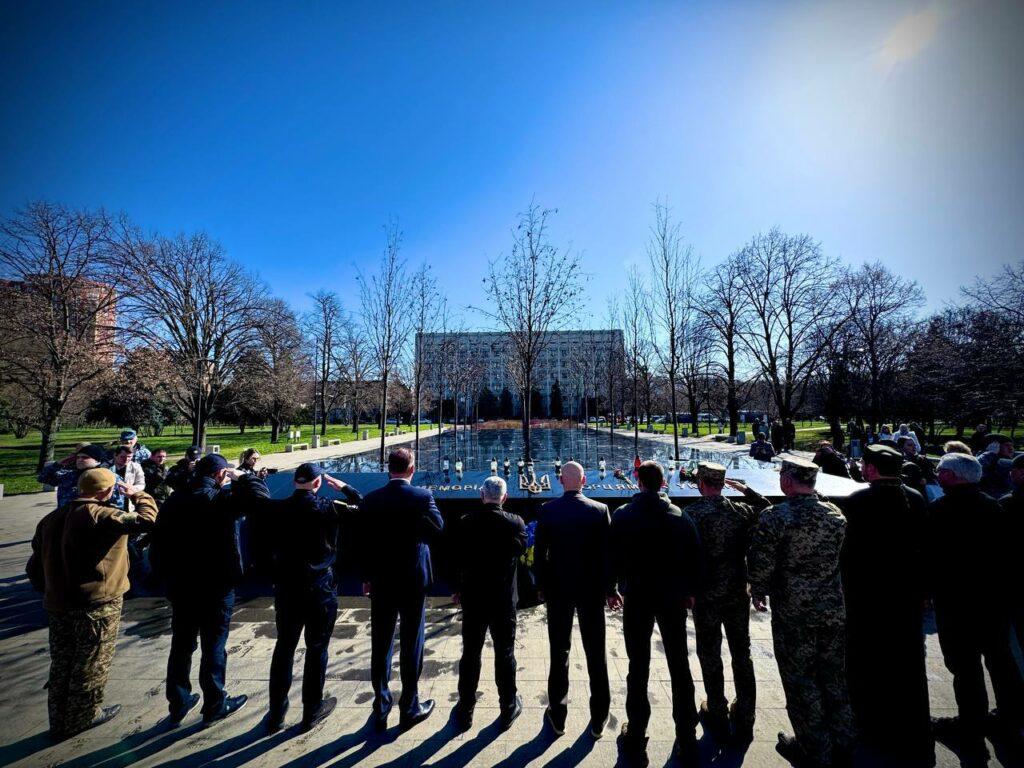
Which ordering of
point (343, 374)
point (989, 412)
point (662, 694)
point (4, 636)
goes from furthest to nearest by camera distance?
point (343, 374), point (989, 412), point (4, 636), point (662, 694)

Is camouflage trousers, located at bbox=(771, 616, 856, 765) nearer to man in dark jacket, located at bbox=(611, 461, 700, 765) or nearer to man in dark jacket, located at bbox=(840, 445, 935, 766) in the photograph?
man in dark jacket, located at bbox=(840, 445, 935, 766)

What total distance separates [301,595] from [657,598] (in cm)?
287

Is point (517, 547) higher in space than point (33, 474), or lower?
higher

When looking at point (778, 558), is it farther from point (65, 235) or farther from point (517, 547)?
point (65, 235)

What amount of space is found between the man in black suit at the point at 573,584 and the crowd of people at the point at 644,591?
1 cm

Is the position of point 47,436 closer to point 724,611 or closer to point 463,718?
point 463,718

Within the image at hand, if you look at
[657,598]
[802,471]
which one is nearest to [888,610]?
[802,471]

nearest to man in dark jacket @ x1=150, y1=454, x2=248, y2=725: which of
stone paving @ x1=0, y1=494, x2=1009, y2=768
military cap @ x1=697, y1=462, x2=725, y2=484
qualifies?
stone paving @ x1=0, y1=494, x2=1009, y2=768

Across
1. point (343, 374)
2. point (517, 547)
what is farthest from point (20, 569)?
point (343, 374)

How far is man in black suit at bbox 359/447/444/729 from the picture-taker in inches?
131

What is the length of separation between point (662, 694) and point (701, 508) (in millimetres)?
1839

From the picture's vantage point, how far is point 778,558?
115 inches

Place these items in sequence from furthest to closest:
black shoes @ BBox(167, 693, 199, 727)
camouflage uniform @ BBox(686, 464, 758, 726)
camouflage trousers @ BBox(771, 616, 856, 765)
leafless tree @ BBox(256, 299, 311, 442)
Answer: leafless tree @ BBox(256, 299, 311, 442) < black shoes @ BBox(167, 693, 199, 727) < camouflage uniform @ BBox(686, 464, 758, 726) < camouflage trousers @ BBox(771, 616, 856, 765)

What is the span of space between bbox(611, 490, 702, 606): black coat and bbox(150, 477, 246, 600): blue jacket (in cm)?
345
